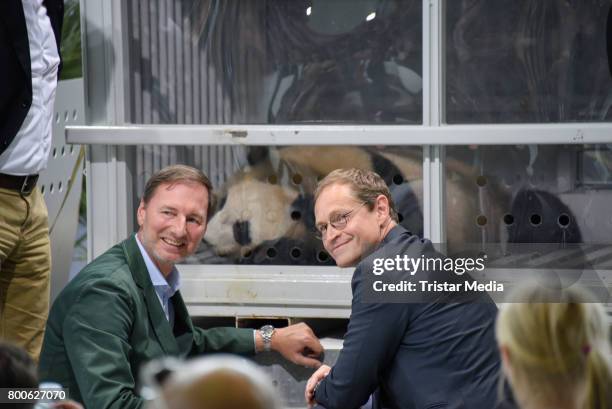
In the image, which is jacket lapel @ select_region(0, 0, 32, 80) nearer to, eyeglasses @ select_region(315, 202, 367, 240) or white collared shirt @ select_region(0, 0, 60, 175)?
white collared shirt @ select_region(0, 0, 60, 175)

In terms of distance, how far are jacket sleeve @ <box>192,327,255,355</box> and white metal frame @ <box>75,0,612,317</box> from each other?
0.30m

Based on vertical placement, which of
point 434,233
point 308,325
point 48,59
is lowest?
point 308,325

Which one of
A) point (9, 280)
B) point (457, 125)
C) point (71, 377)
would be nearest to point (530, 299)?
point (71, 377)

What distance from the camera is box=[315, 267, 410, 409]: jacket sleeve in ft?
8.46

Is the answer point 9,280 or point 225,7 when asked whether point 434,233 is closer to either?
point 225,7

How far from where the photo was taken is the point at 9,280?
3.32 m

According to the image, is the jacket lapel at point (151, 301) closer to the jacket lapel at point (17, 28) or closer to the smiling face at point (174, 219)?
the smiling face at point (174, 219)

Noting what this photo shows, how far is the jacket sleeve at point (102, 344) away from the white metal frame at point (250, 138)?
0.89 metres

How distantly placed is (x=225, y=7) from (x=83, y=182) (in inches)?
39.0

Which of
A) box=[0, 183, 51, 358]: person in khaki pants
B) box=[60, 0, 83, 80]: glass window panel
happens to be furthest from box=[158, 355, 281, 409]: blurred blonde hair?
box=[60, 0, 83, 80]: glass window panel

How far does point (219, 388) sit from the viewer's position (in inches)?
42.0

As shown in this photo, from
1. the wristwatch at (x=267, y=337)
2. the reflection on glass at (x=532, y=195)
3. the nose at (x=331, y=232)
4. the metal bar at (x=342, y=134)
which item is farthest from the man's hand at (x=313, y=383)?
the metal bar at (x=342, y=134)

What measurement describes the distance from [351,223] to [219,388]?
169 cm

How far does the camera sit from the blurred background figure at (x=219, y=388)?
106cm
